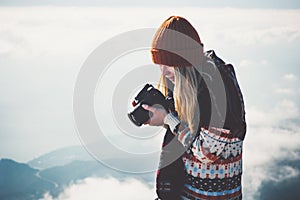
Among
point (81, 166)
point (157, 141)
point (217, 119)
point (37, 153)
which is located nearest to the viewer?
point (217, 119)

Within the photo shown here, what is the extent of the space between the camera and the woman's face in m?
0.04

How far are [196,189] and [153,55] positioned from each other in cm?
34

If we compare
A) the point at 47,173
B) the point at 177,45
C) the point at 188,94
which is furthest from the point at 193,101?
the point at 47,173

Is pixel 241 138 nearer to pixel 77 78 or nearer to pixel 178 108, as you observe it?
pixel 178 108

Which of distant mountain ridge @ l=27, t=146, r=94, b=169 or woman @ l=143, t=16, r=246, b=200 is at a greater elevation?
distant mountain ridge @ l=27, t=146, r=94, b=169

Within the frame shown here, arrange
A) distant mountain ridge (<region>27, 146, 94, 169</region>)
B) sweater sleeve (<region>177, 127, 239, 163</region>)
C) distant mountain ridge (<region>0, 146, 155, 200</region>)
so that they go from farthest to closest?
distant mountain ridge (<region>27, 146, 94, 169</region>), distant mountain ridge (<region>0, 146, 155, 200</region>), sweater sleeve (<region>177, 127, 239, 163</region>)

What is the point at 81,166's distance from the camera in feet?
9.00

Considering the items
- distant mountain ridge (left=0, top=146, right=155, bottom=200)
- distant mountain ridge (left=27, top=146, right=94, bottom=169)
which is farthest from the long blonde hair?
distant mountain ridge (left=27, top=146, right=94, bottom=169)

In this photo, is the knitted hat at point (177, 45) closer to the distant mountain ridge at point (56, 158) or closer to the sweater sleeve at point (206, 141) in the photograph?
the sweater sleeve at point (206, 141)

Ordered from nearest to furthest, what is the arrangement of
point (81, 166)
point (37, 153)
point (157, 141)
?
1. point (157, 141)
2. point (81, 166)
3. point (37, 153)

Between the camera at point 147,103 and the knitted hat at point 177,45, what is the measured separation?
8 centimetres

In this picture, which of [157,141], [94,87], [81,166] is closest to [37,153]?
[81,166]

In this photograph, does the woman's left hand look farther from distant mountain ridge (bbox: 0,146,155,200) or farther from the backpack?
distant mountain ridge (bbox: 0,146,155,200)

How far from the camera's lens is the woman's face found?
3.03 feet
